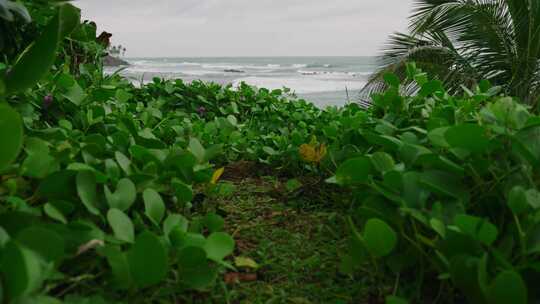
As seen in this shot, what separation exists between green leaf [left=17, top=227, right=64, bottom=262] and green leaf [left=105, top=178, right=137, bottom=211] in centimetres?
16

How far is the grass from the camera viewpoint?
0.81 m

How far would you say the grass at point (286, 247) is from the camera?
32.0 inches

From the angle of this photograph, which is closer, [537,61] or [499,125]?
[499,125]

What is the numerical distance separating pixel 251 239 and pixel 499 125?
1.82ft

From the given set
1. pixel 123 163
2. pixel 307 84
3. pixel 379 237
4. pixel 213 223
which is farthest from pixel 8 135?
pixel 307 84

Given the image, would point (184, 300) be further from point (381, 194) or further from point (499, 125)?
point (499, 125)

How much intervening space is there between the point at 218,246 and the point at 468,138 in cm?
43

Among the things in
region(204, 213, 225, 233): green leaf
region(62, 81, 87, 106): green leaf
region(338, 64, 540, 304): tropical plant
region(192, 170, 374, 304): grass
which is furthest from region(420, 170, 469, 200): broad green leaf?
region(62, 81, 87, 106): green leaf

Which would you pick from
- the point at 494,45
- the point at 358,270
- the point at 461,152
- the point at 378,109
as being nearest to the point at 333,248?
the point at 358,270

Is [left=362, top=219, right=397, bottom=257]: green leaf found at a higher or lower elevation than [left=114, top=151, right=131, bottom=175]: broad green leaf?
lower

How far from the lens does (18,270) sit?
1.55 ft

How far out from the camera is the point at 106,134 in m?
1.17

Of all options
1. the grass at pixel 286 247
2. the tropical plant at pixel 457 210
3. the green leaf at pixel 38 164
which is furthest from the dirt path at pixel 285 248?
the green leaf at pixel 38 164

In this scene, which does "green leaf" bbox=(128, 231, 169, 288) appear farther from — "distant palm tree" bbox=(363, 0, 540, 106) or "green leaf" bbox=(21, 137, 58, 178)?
"distant palm tree" bbox=(363, 0, 540, 106)
